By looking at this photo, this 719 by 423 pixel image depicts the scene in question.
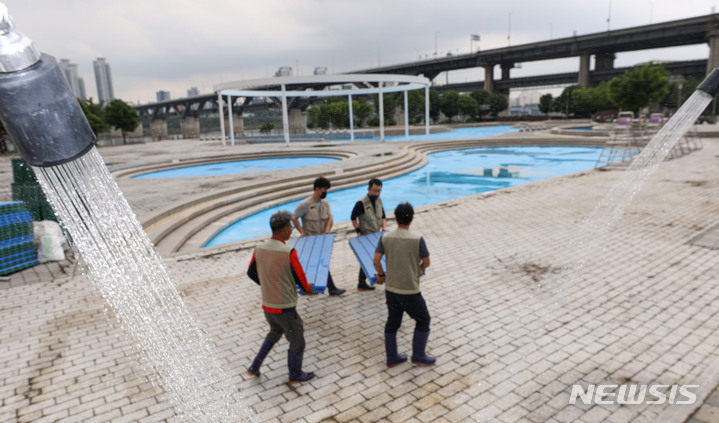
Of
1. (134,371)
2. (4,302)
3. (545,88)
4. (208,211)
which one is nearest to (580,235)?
(134,371)

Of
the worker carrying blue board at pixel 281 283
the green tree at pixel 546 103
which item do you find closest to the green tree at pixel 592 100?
the green tree at pixel 546 103

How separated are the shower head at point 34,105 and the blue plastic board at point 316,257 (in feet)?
11.3

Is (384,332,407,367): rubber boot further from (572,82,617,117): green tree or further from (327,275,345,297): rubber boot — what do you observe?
(572,82,617,117): green tree

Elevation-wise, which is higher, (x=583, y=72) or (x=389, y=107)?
(x=583, y=72)

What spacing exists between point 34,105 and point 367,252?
4.55m

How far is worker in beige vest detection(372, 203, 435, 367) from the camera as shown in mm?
4398

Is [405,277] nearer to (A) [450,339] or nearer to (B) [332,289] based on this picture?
(A) [450,339]

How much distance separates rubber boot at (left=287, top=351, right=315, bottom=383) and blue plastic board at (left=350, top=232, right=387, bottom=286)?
130cm

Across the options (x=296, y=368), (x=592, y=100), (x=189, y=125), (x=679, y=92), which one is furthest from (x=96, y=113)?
(x=679, y=92)

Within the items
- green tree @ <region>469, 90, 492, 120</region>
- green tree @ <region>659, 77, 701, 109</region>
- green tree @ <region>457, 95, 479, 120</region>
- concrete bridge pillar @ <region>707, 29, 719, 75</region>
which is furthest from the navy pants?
green tree @ <region>469, 90, 492, 120</region>

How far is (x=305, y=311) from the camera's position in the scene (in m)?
6.16

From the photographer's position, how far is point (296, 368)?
442 centimetres

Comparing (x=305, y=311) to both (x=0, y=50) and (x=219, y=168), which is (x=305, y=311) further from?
(x=219, y=168)

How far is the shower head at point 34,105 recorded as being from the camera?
1665mm
